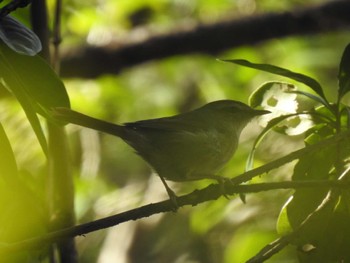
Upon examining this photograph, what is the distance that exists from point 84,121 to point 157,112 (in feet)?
14.4

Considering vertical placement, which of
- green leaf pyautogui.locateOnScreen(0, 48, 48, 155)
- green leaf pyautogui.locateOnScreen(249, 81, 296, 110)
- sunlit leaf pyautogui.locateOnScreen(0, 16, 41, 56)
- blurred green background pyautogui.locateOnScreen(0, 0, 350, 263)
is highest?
sunlit leaf pyautogui.locateOnScreen(0, 16, 41, 56)

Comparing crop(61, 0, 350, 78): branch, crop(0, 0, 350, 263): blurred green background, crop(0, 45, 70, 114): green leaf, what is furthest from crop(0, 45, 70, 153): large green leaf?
crop(61, 0, 350, 78): branch

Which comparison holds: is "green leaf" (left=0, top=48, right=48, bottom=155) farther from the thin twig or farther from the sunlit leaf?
the thin twig

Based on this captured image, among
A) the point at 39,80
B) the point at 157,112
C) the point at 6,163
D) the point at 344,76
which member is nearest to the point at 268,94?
the point at 344,76

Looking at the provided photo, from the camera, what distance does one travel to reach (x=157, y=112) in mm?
7430

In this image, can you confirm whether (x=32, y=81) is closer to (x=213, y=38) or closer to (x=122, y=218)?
(x=122, y=218)

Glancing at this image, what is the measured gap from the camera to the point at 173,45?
6.89 meters

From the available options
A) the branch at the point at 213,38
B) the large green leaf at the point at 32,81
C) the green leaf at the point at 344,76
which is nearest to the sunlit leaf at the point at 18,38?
the large green leaf at the point at 32,81

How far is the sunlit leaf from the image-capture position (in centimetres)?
217

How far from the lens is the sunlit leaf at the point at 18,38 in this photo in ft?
7.13

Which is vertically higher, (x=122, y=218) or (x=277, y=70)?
(x=277, y=70)

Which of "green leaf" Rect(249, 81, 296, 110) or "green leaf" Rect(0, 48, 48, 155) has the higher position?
"green leaf" Rect(0, 48, 48, 155)

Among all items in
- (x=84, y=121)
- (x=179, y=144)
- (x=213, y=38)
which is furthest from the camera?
(x=213, y=38)

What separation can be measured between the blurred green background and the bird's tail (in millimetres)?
1635
